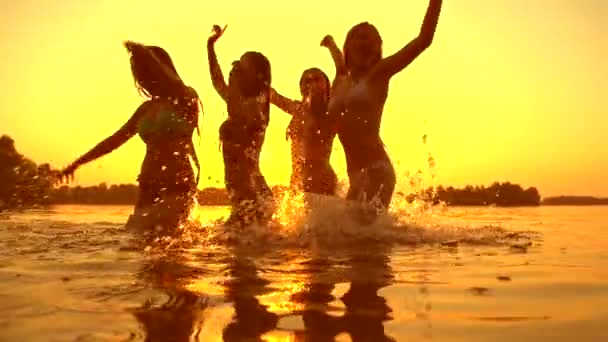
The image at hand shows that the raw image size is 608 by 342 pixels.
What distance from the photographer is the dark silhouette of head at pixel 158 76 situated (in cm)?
715

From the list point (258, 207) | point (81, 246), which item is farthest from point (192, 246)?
point (258, 207)

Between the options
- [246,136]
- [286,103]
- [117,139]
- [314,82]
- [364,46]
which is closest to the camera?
[364,46]

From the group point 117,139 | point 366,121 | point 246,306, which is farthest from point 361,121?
point 246,306

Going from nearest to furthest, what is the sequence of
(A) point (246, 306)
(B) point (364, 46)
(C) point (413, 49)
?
(A) point (246, 306) < (C) point (413, 49) < (B) point (364, 46)

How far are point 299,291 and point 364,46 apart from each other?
402 centimetres

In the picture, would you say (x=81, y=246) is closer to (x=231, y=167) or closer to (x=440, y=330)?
(x=231, y=167)

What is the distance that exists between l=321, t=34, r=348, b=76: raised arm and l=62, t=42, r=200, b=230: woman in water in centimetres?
198

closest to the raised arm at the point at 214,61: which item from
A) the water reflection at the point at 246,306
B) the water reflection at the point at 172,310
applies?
the water reflection at the point at 246,306

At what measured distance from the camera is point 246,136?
820 cm

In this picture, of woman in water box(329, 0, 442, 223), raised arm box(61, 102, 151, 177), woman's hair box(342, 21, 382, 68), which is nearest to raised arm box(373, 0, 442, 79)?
woman in water box(329, 0, 442, 223)

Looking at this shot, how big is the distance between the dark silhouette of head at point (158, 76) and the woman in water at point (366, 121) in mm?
1718

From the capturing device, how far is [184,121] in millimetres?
7336

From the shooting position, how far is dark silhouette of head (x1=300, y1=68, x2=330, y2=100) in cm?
877

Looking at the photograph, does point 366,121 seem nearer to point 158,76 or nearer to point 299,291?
point 158,76
